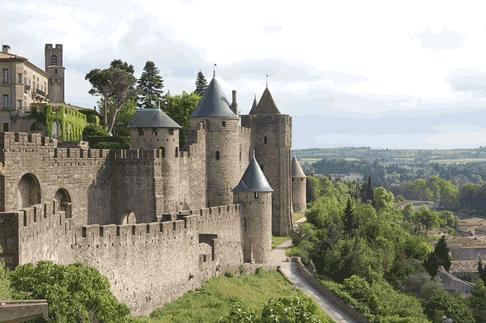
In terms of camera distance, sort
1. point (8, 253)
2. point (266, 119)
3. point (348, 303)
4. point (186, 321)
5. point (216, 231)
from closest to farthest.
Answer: point (8, 253) → point (186, 321) → point (216, 231) → point (348, 303) → point (266, 119)

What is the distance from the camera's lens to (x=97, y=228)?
89.8 ft

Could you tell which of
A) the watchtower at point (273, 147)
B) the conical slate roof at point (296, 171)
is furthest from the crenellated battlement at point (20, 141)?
the conical slate roof at point (296, 171)

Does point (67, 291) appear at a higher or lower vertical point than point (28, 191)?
lower

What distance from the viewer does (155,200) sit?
129ft

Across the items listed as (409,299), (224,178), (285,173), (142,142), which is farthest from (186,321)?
(285,173)

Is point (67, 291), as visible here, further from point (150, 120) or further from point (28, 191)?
point (150, 120)

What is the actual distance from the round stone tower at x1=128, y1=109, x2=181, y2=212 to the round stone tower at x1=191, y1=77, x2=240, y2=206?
534cm

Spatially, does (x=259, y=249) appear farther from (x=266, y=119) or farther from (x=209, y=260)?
(x=266, y=119)

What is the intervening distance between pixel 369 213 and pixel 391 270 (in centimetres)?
653

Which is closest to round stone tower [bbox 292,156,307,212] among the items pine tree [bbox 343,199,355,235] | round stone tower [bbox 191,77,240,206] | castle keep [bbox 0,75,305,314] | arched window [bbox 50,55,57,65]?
pine tree [bbox 343,199,355,235]

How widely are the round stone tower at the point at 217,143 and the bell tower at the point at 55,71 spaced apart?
3584cm

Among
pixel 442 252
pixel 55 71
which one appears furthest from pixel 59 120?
pixel 442 252

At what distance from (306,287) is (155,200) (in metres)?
10.9

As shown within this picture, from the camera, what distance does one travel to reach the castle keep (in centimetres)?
2680
